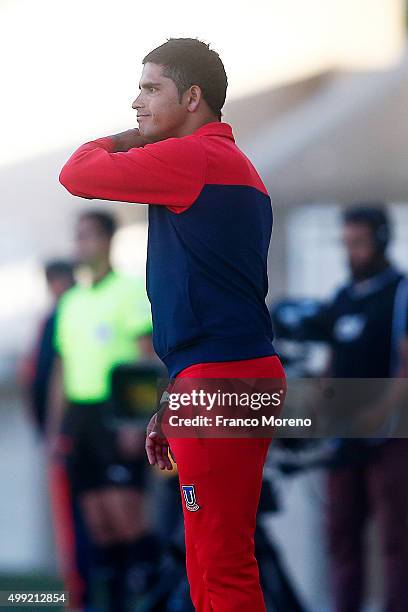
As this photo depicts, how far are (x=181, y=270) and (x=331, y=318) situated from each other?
1.35m

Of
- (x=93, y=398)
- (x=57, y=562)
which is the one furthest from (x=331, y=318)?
(x=57, y=562)

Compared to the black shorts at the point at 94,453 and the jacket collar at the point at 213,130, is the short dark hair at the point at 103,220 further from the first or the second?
the jacket collar at the point at 213,130

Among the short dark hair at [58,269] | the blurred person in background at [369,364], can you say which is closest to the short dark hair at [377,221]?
the blurred person in background at [369,364]

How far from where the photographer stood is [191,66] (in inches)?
84.0

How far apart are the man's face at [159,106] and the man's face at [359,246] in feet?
4.19

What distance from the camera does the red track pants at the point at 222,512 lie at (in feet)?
6.71

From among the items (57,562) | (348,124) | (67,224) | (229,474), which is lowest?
(57,562)

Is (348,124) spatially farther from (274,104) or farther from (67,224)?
(67,224)

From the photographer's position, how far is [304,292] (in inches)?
133

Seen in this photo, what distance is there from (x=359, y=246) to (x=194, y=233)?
1.36m

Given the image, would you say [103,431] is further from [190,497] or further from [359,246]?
[190,497]

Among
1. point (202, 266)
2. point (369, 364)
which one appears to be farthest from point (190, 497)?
point (369, 364)

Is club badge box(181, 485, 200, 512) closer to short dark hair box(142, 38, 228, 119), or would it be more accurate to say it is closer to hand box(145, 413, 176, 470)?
hand box(145, 413, 176, 470)

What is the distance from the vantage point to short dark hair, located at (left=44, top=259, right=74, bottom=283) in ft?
11.9
